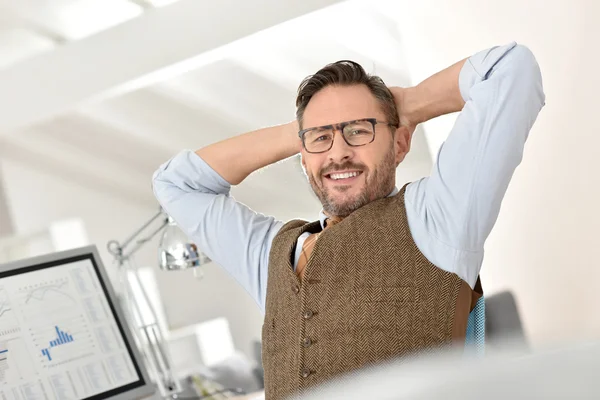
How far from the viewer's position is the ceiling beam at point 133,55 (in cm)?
458

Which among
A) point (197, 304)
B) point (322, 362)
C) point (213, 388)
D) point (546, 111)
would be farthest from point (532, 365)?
point (197, 304)

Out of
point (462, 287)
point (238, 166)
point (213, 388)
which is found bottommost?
point (213, 388)

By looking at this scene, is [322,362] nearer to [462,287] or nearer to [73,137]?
[462,287]

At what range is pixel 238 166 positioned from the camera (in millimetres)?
1769

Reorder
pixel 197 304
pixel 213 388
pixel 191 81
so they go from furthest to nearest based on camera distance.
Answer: pixel 197 304, pixel 191 81, pixel 213 388

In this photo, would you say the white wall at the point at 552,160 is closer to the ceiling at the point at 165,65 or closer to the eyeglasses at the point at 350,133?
Answer: the ceiling at the point at 165,65

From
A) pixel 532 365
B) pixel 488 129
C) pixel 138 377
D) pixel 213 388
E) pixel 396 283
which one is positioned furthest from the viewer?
pixel 213 388

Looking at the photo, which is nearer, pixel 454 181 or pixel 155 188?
pixel 454 181

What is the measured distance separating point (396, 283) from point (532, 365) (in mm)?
1132

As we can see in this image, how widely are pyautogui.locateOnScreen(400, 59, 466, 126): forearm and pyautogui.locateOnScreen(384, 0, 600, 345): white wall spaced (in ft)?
4.00

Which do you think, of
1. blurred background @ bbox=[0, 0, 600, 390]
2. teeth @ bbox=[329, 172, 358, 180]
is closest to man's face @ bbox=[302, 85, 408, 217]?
teeth @ bbox=[329, 172, 358, 180]

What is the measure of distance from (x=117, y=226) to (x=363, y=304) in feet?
27.0

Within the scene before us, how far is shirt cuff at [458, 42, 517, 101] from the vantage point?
4.26 ft

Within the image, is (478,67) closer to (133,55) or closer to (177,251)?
(177,251)
